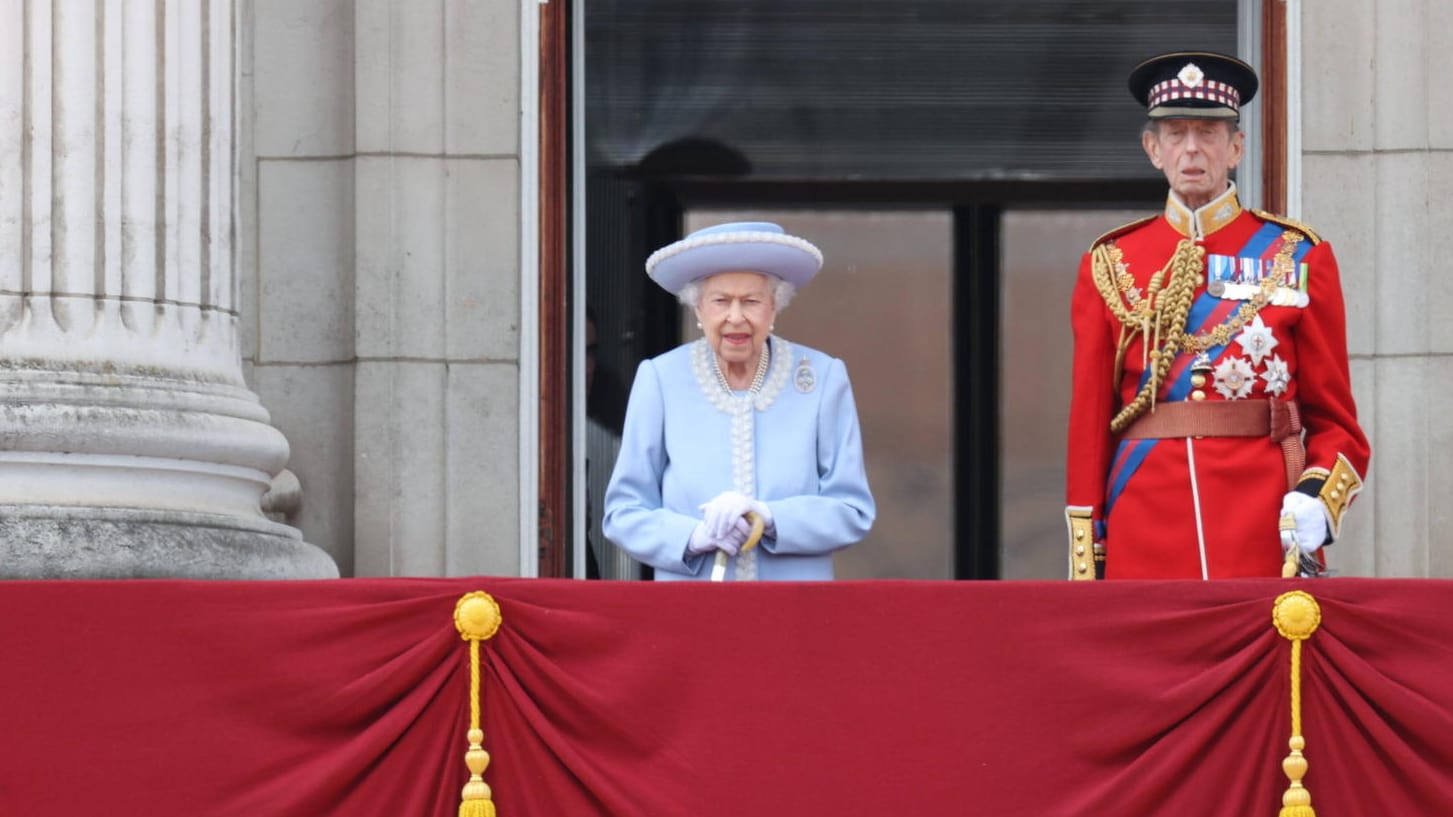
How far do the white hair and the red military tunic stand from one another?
769 millimetres

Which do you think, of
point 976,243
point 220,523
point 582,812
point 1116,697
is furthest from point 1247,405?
point 976,243

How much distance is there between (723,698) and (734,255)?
126 cm

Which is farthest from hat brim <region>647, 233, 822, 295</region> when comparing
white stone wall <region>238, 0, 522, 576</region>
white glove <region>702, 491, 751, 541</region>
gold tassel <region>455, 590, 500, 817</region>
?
white stone wall <region>238, 0, 522, 576</region>

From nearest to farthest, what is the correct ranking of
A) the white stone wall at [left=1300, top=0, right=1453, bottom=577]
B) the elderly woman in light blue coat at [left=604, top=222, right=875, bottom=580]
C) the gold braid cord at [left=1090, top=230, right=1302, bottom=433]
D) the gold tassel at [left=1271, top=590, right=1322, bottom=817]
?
the gold tassel at [left=1271, top=590, right=1322, bottom=817], the elderly woman in light blue coat at [left=604, top=222, right=875, bottom=580], the gold braid cord at [left=1090, top=230, right=1302, bottom=433], the white stone wall at [left=1300, top=0, right=1453, bottom=577]

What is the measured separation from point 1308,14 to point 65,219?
419cm

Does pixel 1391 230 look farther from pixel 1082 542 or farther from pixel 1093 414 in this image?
pixel 1082 542

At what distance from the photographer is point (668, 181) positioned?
1213cm

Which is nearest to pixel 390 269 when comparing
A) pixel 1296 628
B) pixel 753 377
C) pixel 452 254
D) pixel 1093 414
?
pixel 452 254

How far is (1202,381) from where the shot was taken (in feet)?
24.6

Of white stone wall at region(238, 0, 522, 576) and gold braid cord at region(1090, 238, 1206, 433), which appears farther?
white stone wall at region(238, 0, 522, 576)

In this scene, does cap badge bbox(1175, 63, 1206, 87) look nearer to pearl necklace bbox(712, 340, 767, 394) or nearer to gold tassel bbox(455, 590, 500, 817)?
pearl necklace bbox(712, 340, 767, 394)

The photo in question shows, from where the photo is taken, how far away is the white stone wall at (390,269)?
957cm

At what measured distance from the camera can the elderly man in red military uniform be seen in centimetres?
744

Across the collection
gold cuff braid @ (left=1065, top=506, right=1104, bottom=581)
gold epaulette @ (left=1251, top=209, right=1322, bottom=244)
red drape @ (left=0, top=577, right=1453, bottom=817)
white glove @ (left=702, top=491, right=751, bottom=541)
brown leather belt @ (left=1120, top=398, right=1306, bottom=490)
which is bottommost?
red drape @ (left=0, top=577, right=1453, bottom=817)
